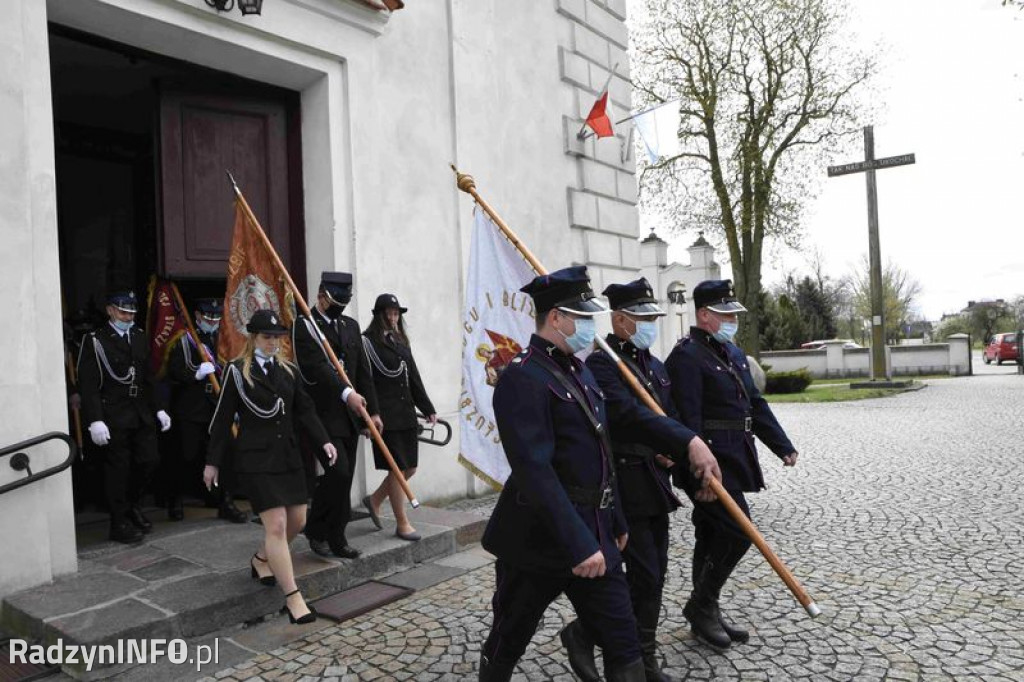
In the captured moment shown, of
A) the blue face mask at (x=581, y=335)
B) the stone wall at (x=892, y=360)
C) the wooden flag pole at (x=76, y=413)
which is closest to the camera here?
the blue face mask at (x=581, y=335)

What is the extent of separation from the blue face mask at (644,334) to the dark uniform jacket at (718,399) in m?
0.37

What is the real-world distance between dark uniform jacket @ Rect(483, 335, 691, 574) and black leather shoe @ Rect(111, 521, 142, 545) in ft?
12.6

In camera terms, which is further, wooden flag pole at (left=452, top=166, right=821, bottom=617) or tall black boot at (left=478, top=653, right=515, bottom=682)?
wooden flag pole at (left=452, top=166, right=821, bottom=617)

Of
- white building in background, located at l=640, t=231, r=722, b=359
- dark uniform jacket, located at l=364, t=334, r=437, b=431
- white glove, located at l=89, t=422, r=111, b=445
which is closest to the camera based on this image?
white glove, located at l=89, t=422, r=111, b=445

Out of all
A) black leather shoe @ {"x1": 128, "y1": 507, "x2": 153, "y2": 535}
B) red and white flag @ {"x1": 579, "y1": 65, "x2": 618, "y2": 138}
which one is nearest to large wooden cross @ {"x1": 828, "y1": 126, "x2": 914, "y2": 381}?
red and white flag @ {"x1": 579, "y1": 65, "x2": 618, "y2": 138}

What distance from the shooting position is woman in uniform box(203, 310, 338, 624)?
434 cm

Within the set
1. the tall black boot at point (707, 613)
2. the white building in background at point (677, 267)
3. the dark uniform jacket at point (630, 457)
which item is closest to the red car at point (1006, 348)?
the white building in background at point (677, 267)

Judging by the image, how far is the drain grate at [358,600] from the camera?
179 inches

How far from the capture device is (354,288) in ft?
22.7

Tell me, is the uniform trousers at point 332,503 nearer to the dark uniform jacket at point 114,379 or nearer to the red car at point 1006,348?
the dark uniform jacket at point 114,379

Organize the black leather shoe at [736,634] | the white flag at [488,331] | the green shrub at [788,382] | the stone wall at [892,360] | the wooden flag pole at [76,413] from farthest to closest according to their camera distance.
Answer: the stone wall at [892,360] → the green shrub at [788,382] → the wooden flag pole at [76,413] → the white flag at [488,331] → the black leather shoe at [736,634]

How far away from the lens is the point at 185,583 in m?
4.60

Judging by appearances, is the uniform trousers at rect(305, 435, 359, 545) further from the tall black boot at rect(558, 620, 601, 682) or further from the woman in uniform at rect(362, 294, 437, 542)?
the tall black boot at rect(558, 620, 601, 682)

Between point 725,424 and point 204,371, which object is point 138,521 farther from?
point 725,424
